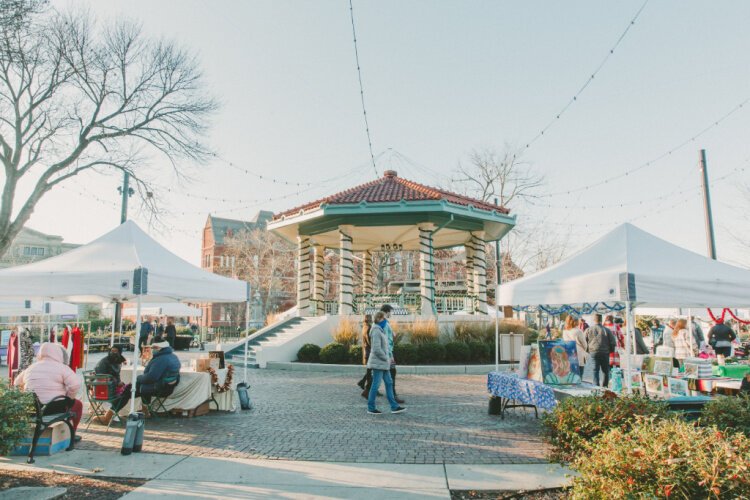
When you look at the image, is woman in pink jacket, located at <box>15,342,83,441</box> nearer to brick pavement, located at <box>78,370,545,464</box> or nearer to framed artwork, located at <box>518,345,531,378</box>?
brick pavement, located at <box>78,370,545,464</box>

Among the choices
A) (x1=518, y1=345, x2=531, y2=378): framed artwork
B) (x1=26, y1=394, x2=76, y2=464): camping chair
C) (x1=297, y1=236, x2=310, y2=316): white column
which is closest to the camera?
(x1=26, y1=394, x2=76, y2=464): camping chair

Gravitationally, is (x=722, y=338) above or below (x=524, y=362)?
above

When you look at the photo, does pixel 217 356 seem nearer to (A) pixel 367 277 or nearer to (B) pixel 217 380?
(B) pixel 217 380

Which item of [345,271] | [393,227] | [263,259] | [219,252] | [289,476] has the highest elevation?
[219,252]

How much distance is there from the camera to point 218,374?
9172 mm

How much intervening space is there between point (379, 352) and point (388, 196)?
36.0ft

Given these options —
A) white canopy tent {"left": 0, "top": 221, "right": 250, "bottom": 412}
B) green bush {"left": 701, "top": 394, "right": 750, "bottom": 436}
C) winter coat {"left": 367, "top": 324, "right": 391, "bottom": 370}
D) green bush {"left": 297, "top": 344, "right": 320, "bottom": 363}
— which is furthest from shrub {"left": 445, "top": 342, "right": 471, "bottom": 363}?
green bush {"left": 701, "top": 394, "right": 750, "bottom": 436}

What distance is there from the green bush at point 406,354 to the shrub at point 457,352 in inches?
42.8

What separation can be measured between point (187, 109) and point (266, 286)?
31.4 meters

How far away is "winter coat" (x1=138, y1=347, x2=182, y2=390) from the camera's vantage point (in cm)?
803

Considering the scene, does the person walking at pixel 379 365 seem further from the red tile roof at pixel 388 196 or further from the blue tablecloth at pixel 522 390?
the red tile roof at pixel 388 196

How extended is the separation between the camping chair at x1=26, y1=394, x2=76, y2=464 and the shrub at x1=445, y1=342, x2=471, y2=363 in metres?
11.4

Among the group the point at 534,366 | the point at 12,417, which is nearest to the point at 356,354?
the point at 534,366

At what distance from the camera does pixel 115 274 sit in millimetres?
7320
